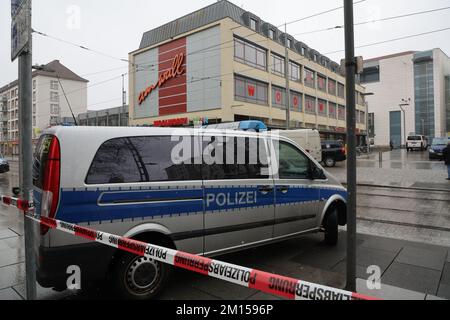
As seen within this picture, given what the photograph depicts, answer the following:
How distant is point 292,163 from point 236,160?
111 centimetres

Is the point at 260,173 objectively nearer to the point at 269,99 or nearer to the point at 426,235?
the point at 426,235

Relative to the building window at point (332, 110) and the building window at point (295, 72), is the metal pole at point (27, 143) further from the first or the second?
the building window at point (332, 110)

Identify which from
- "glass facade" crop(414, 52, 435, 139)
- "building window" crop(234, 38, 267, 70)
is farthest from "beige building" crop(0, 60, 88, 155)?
"glass facade" crop(414, 52, 435, 139)

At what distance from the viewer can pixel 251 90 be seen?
103ft

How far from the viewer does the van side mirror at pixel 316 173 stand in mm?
5002

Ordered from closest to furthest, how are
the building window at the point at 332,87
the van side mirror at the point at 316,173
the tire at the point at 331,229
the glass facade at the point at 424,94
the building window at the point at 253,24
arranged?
1. the van side mirror at the point at 316,173
2. the tire at the point at 331,229
3. the building window at the point at 253,24
4. the building window at the point at 332,87
5. the glass facade at the point at 424,94

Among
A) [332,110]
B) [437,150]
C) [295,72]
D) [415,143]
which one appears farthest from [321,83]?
[437,150]

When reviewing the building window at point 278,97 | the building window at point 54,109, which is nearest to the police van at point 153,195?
the building window at point 278,97

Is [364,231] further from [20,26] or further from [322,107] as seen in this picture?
[322,107]

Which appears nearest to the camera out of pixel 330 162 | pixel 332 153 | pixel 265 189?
pixel 265 189

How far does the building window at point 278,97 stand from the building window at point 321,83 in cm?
1173

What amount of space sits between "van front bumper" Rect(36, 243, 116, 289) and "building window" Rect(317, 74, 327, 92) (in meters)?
46.0

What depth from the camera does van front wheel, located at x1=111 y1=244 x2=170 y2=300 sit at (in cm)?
316
